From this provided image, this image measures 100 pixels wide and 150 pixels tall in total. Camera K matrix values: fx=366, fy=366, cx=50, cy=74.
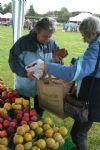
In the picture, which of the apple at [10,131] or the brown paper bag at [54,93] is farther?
the brown paper bag at [54,93]

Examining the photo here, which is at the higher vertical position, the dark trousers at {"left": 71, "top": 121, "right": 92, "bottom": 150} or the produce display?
the produce display

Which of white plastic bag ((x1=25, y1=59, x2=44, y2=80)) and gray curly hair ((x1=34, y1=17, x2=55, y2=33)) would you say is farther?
gray curly hair ((x1=34, y1=17, x2=55, y2=33))

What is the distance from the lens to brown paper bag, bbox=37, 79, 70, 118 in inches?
136

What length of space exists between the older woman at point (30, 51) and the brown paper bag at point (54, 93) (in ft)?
0.70

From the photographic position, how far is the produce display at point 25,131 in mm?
2938

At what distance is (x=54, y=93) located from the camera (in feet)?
11.5

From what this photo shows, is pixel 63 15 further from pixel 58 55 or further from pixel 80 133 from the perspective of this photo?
pixel 80 133

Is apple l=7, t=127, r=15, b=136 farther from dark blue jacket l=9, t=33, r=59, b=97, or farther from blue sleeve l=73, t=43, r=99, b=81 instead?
dark blue jacket l=9, t=33, r=59, b=97

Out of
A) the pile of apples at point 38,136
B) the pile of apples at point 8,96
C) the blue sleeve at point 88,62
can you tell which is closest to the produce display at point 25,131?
the pile of apples at point 38,136

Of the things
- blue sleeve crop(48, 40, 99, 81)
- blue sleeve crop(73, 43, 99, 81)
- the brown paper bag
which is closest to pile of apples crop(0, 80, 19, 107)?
the brown paper bag

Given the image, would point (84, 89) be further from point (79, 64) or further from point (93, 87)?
point (79, 64)

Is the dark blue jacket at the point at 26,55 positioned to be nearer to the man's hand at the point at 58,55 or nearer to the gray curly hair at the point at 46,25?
the man's hand at the point at 58,55

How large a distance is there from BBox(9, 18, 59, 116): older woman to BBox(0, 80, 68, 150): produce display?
0.41 meters

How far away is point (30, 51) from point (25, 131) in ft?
3.86
